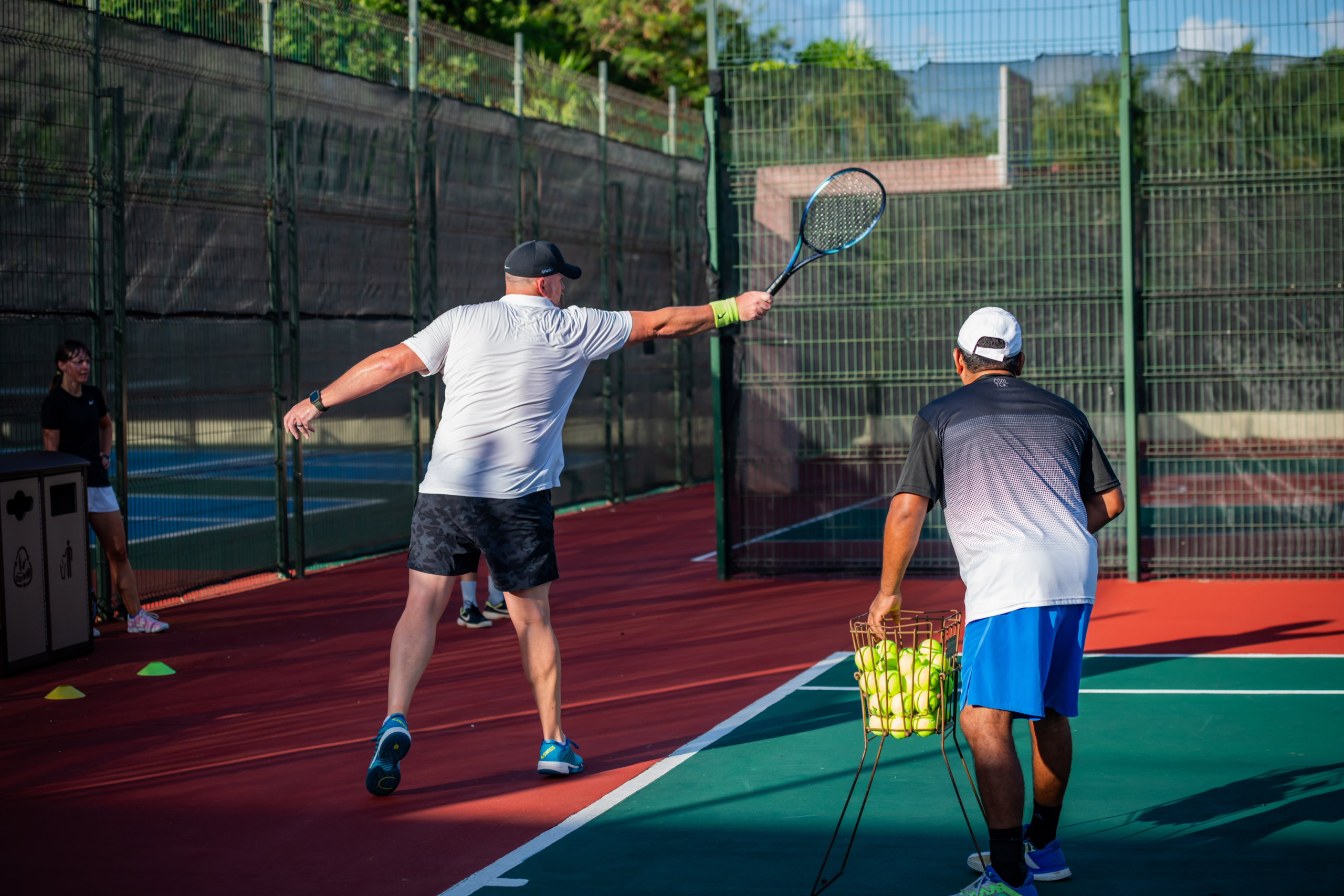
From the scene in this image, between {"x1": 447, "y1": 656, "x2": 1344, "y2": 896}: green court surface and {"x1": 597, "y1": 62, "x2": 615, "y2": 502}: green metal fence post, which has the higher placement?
{"x1": 597, "y1": 62, "x2": 615, "y2": 502}: green metal fence post

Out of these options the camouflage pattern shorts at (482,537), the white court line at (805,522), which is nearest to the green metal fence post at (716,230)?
the white court line at (805,522)

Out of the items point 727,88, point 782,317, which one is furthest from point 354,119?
point 782,317

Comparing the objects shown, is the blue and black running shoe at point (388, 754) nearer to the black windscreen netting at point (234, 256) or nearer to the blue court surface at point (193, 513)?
the black windscreen netting at point (234, 256)

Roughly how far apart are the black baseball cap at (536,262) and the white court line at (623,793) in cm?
208

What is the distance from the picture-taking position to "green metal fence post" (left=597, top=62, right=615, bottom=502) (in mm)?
17016

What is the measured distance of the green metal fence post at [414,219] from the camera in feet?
43.0

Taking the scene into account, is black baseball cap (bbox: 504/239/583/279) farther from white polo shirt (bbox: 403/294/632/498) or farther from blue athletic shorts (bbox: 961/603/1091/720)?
blue athletic shorts (bbox: 961/603/1091/720)

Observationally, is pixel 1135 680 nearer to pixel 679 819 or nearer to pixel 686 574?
pixel 679 819

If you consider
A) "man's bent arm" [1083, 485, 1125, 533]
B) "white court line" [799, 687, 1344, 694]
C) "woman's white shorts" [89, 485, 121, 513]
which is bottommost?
"white court line" [799, 687, 1344, 694]

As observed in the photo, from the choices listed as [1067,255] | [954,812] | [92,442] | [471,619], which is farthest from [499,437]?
Result: [1067,255]

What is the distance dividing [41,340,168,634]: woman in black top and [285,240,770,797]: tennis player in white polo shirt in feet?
13.1

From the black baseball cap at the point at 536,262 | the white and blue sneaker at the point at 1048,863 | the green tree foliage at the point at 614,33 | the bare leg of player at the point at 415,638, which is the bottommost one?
the white and blue sneaker at the point at 1048,863

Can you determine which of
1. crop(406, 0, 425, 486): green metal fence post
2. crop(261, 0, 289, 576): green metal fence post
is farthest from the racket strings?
crop(406, 0, 425, 486): green metal fence post

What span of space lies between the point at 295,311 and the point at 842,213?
6.15m
